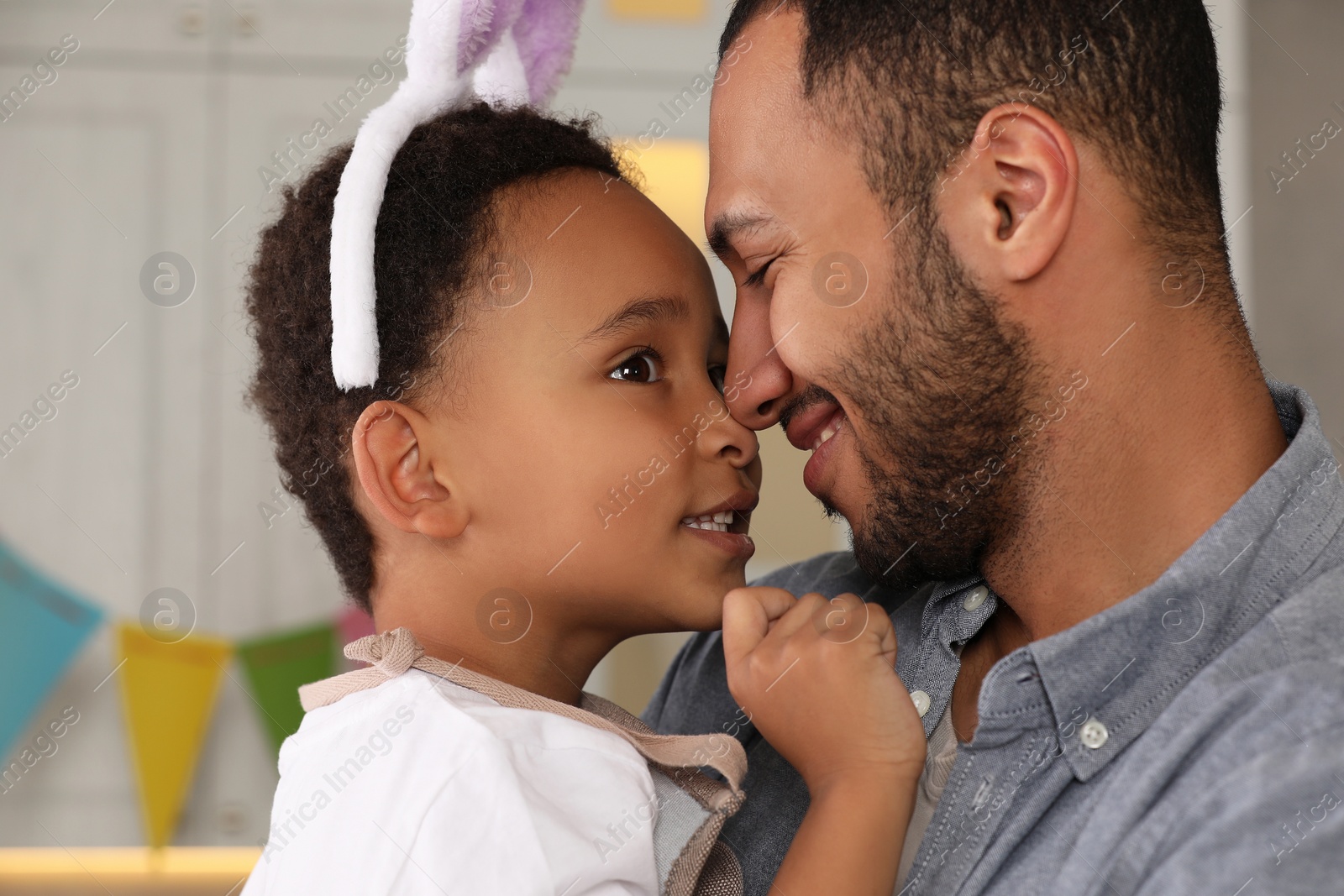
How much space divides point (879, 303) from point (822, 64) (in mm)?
228

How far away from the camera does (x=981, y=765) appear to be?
911 mm

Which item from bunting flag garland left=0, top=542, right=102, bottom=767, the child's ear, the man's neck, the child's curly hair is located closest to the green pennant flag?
bunting flag garland left=0, top=542, right=102, bottom=767

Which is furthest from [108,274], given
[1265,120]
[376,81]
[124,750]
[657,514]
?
[1265,120]

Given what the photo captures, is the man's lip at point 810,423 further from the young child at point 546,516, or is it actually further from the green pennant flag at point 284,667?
the green pennant flag at point 284,667

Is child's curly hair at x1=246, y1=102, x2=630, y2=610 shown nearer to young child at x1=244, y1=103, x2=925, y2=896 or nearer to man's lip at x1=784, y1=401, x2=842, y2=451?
young child at x1=244, y1=103, x2=925, y2=896

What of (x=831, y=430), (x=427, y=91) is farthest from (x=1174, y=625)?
(x=427, y=91)

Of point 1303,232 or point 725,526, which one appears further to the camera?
point 1303,232

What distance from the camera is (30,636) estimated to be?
7.55 feet

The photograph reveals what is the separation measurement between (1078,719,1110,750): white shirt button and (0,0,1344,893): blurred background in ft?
4.91

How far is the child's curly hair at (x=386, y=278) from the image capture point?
1.11 metres

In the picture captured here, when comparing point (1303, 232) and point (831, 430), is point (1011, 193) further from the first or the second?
point (1303, 232)

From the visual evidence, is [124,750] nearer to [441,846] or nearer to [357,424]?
[357,424]

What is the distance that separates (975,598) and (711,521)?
0.27 metres

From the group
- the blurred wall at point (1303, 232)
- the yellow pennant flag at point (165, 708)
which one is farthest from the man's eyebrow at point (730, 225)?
the blurred wall at point (1303, 232)
